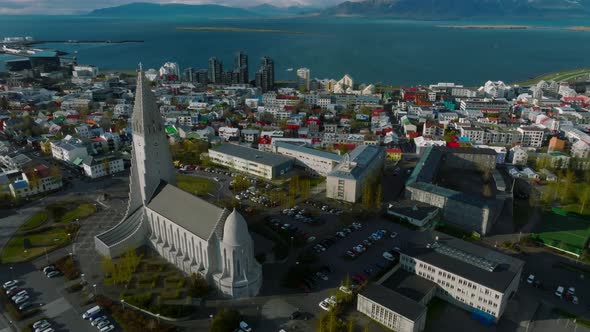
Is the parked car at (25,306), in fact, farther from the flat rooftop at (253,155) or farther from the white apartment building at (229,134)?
the white apartment building at (229,134)

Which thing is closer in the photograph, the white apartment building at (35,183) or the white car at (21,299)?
the white car at (21,299)

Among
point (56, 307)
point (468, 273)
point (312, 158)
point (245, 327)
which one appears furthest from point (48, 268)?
point (312, 158)

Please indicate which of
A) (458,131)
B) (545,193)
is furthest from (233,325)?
(458,131)

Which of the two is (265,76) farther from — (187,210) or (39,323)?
(39,323)

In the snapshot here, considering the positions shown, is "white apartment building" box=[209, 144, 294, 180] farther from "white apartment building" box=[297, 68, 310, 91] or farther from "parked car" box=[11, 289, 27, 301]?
"white apartment building" box=[297, 68, 310, 91]

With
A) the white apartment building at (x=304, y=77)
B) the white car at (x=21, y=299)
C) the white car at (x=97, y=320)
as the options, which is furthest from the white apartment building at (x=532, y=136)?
the white car at (x=21, y=299)

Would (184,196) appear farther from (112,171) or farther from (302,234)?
(112,171)
